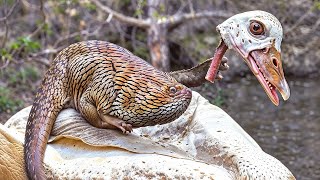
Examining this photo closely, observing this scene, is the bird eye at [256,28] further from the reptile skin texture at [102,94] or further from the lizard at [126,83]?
the reptile skin texture at [102,94]

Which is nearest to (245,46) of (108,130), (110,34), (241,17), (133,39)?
(241,17)

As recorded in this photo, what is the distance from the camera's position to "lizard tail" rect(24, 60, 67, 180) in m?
2.85

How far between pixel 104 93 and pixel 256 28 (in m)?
0.71

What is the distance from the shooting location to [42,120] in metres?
3.02

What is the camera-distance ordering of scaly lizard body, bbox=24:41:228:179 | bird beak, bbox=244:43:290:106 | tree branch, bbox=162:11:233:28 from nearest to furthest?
bird beak, bbox=244:43:290:106
scaly lizard body, bbox=24:41:228:179
tree branch, bbox=162:11:233:28

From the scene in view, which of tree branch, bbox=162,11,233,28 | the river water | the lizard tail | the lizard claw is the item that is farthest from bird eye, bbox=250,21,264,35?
tree branch, bbox=162,11,233,28

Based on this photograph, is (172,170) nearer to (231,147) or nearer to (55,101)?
(231,147)

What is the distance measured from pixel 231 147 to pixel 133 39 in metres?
6.06

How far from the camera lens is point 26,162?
9.46ft

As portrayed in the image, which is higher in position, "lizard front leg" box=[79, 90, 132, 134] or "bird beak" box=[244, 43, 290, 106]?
"bird beak" box=[244, 43, 290, 106]

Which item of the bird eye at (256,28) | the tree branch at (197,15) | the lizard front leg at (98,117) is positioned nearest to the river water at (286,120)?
the tree branch at (197,15)

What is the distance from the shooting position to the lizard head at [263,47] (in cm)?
261

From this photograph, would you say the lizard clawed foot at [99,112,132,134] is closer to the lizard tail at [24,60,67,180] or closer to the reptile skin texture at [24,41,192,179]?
the reptile skin texture at [24,41,192,179]

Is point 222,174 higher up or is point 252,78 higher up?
point 222,174
